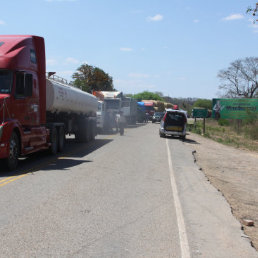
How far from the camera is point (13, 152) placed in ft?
39.7

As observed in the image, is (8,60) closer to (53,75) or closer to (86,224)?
(53,75)

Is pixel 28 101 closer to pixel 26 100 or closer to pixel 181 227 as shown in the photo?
pixel 26 100

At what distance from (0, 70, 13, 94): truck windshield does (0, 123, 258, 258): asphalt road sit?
7.61 ft

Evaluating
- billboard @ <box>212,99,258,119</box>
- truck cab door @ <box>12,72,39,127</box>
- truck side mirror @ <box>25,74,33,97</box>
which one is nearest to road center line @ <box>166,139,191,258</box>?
truck side mirror @ <box>25,74,33,97</box>

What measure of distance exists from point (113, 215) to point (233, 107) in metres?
44.7

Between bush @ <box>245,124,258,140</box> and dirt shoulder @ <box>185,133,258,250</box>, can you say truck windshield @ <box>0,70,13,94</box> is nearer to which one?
dirt shoulder @ <box>185,133,258,250</box>

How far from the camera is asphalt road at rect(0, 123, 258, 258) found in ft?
18.4

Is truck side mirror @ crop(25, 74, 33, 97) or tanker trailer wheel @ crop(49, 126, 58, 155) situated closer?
truck side mirror @ crop(25, 74, 33, 97)

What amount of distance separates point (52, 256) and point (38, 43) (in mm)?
10717

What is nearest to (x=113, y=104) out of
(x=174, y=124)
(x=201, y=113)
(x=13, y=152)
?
(x=174, y=124)

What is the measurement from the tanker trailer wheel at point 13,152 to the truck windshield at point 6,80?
131 cm

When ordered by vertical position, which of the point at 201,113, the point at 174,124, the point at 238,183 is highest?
the point at 201,113

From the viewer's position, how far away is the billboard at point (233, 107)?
49.8 metres

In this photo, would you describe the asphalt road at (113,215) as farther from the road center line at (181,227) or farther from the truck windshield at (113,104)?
the truck windshield at (113,104)
